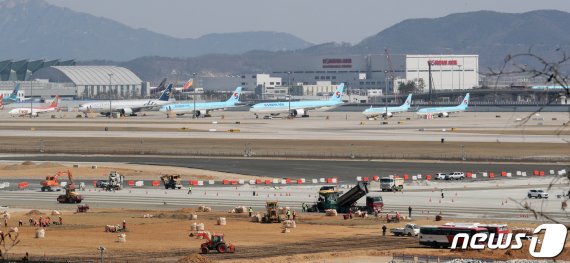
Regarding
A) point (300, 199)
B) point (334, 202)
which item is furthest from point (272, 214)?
point (300, 199)

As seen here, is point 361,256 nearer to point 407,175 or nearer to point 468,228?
point 468,228

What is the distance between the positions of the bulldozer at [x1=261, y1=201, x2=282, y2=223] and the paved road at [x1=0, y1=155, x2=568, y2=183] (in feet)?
86.8

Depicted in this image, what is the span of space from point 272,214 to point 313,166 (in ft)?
136

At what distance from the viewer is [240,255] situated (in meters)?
48.0

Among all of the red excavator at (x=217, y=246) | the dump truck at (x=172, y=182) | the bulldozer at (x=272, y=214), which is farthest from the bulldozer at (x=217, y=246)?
the dump truck at (x=172, y=182)

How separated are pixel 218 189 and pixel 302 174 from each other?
12109mm

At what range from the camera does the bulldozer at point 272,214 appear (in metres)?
63.3

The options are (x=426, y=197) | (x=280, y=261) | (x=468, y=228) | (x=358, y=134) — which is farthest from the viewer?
(x=358, y=134)

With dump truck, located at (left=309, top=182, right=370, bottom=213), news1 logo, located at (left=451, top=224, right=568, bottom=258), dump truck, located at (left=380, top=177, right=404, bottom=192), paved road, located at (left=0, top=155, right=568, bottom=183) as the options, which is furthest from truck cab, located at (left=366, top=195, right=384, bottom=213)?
paved road, located at (left=0, top=155, right=568, bottom=183)

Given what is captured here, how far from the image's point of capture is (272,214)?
63.8m

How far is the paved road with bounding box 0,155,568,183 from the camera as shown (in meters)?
97.6

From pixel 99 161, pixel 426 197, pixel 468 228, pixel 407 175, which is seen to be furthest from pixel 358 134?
pixel 468 228

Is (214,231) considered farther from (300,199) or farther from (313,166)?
(313,166)

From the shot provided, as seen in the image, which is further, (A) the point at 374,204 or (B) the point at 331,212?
(A) the point at 374,204
